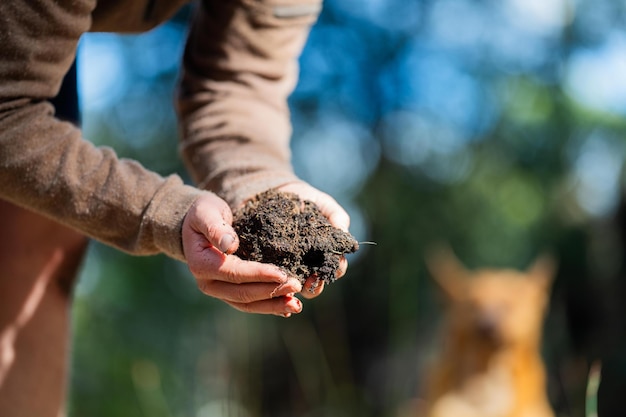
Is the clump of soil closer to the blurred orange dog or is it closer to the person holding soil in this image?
the person holding soil

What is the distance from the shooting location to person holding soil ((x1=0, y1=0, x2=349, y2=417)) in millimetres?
940

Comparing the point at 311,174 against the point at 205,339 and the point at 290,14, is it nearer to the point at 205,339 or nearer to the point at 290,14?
the point at 205,339

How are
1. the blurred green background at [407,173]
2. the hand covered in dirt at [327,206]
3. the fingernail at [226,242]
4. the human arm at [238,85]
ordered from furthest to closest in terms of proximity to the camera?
the blurred green background at [407,173] < the human arm at [238,85] < the hand covered in dirt at [327,206] < the fingernail at [226,242]

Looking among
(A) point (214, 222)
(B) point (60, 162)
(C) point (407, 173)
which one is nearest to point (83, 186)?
(B) point (60, 162)

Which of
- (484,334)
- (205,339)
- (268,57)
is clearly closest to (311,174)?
(205,339)

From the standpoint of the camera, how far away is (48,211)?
1017 mm

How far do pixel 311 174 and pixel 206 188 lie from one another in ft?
11.0

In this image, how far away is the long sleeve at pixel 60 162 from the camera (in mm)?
937

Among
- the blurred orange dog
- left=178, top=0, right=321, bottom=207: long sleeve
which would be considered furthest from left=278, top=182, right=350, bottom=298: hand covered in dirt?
the blurred orange dog

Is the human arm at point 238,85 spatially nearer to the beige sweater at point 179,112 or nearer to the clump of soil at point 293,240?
the beige sweater at point 179,112

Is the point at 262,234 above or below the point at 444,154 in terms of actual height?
above

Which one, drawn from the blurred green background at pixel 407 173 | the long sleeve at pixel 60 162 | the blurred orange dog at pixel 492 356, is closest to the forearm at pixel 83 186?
the long sleeve at pixel 60 162

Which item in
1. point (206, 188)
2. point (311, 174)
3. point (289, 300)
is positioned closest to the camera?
point (289, 300)

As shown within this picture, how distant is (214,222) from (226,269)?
6 cm
